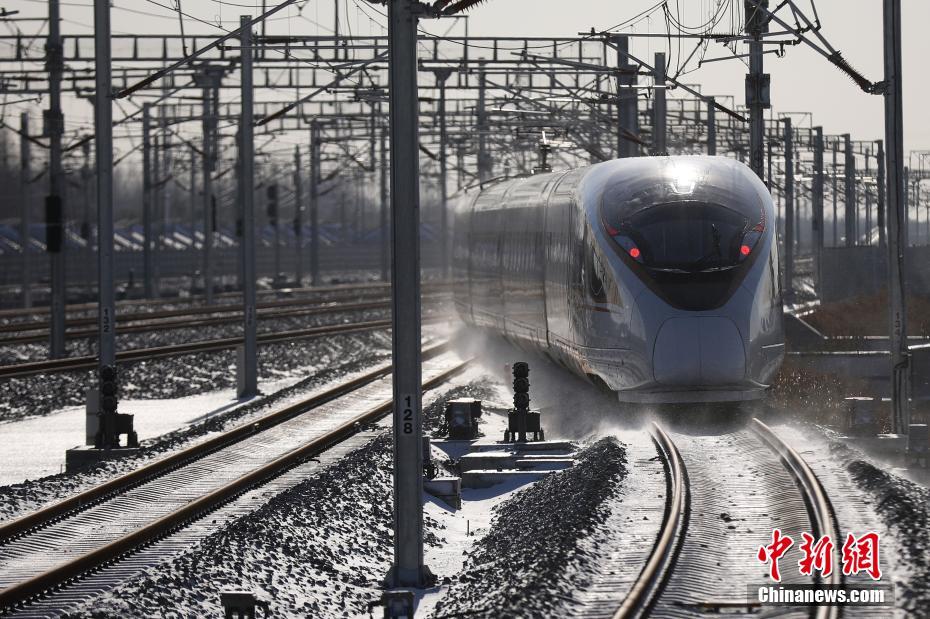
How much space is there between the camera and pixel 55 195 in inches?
1277

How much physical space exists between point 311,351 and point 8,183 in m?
87.2

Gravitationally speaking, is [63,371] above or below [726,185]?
below

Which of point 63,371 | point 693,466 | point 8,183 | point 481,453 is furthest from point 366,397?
point 8,183

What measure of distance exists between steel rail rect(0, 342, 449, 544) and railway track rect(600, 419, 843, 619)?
18.8 feet

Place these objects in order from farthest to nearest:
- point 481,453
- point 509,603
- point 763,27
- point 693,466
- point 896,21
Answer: point 763,27 < point 896,21 < point 481,453 < point 693,466 < point 509,603

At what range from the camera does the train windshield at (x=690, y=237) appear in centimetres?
1808

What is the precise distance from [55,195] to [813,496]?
21803mm

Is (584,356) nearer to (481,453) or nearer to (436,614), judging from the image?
(481,453)

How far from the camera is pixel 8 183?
119188 millimetres

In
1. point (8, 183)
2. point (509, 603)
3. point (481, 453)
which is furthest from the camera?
point (8, 183)

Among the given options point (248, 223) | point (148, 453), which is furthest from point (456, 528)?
point (248, 223)

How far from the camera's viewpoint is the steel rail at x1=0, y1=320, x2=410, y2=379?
2945 cm

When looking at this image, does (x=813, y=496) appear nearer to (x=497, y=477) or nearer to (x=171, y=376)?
(x=497, y=477)

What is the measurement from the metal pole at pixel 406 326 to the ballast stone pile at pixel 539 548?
1.65 ft
